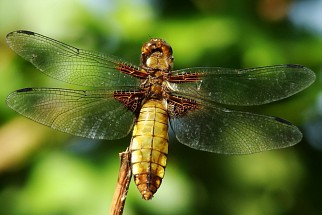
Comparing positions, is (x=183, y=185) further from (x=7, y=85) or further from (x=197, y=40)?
(x=7, y=85)

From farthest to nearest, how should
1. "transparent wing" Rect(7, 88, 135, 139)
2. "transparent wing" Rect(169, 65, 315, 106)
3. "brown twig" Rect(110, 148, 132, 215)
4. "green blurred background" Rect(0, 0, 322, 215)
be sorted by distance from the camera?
1. "green blurred background" Rect(0, 0, 322, 215)
2. "transparent wing" Rect(169, 65, 315, 106)
3. "transparent wing" Rect(7, 88, 135, 139)
4. "brown twig" Rect(110, 148, 132, 215)

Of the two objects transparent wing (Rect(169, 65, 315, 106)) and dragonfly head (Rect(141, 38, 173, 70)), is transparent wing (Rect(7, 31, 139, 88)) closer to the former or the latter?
dragonfly head (Rect(141, 38, 173, 70))

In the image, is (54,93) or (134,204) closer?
(54,93)

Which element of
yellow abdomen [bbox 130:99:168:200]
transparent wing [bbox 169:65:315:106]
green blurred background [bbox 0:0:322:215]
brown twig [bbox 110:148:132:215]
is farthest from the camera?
green blurred background [bbox 0:0:322:215]

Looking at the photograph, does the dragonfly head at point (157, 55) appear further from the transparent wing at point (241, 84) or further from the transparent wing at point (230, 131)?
the transparent wing at point (230, 131)

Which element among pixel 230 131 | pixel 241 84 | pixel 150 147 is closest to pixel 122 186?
pixel 150 147

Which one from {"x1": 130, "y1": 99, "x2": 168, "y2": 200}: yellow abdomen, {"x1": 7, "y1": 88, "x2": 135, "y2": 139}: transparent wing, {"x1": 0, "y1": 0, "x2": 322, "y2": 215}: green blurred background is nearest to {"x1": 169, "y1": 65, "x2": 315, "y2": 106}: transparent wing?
{"x1": 130, "y1": 99, "x2": 168, "y2": 200}: yellow abdomen

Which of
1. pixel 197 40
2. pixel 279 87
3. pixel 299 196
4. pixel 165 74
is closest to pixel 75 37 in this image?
pixel 197 40
